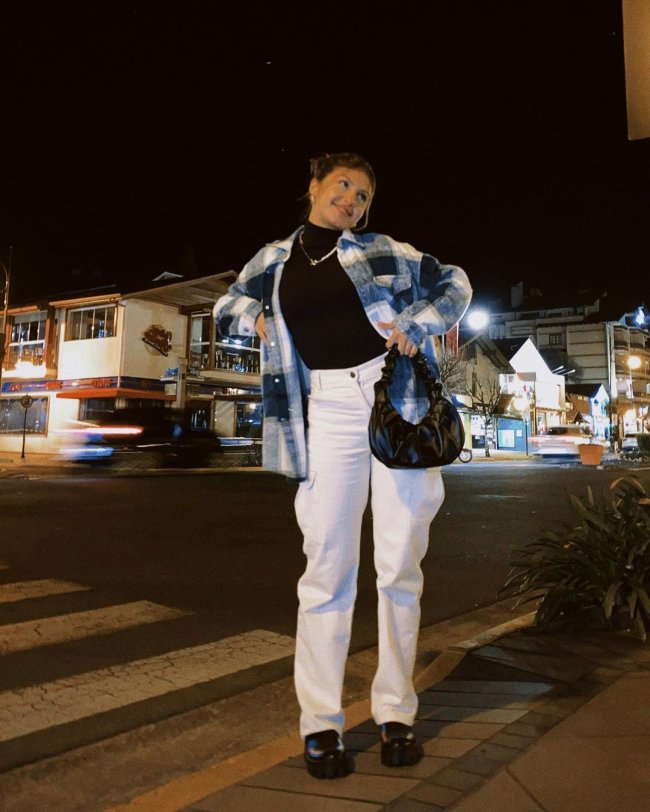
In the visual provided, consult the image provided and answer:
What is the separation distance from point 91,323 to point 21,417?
5702mm

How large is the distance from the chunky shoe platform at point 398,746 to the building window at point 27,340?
30.9 metres

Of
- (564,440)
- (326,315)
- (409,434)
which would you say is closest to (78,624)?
(326,315)

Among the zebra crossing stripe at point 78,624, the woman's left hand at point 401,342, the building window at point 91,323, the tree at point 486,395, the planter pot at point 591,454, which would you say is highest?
the building window at point 91,323

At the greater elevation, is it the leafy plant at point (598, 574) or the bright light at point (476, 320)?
the bright light at point (476, 320)

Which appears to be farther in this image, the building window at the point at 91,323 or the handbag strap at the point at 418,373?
the building window at the point at 91,323

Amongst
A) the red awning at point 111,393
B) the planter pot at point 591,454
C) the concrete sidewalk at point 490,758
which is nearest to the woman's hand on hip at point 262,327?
the concrete sidewalk at point 490,758

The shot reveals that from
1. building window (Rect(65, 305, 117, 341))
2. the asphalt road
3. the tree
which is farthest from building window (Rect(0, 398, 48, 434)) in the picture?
the tree

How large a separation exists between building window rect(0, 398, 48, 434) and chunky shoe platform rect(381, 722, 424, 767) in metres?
30.3

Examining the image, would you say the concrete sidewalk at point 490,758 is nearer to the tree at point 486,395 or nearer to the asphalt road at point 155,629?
the asphalt road at point 155,629

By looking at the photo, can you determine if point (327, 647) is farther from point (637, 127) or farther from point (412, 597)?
point (637, 127)

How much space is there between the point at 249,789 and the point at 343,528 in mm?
842

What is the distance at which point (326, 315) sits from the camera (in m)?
2.49

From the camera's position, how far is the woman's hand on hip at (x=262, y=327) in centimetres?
258

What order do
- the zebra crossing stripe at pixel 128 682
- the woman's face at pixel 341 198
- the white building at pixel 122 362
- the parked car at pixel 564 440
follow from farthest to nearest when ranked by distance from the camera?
the parked car at pixel 564 440 < the white building at pixel 122 362 < the zebra crossing stripe at pixel 128 682 < the woman's face at pixel 341 198
